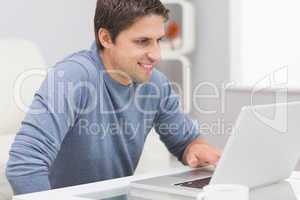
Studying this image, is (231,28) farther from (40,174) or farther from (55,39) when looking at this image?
(40,174)

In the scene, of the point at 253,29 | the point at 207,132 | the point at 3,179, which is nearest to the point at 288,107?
the point at 3,179

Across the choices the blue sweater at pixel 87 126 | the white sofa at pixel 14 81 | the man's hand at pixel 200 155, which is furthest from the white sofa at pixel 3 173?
the man's hand at pixel 200 155

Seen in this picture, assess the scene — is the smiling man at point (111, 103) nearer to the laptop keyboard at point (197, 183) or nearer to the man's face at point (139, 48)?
the man's face at point (139, 48)

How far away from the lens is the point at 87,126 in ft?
5.84

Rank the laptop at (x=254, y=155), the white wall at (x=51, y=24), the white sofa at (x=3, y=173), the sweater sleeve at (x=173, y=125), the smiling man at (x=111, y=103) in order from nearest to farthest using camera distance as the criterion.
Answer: the laptop at (x=254, y=155)
the smiling man at (x=111, y=103)
the sweater sleeve at (x=173, y=125)
the white sofa at (x=3, y=173)
the white wall at (x=51, y=24)

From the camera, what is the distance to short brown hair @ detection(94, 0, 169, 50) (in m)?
1.81

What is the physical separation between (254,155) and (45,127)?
0.61 metres

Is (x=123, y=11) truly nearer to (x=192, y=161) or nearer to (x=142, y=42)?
(x=142, y=42)

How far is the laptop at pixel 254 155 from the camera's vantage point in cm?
120

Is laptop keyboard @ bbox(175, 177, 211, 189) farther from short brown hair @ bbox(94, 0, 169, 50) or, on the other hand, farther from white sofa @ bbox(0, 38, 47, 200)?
white sofa @ bbox(0, 38, 47, 200)

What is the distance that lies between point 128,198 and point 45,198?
194mm

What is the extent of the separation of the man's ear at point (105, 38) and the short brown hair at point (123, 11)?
0.02 m

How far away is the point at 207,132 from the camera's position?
3.65 metres

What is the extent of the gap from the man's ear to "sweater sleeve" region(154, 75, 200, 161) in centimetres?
24
